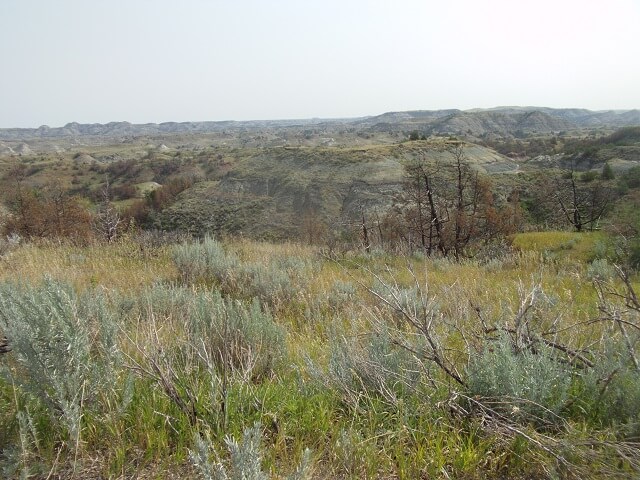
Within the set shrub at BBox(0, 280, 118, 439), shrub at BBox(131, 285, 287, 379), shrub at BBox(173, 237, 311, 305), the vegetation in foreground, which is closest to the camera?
the vegetation in foreground

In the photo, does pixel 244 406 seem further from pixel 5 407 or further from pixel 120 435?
pixel 5 407

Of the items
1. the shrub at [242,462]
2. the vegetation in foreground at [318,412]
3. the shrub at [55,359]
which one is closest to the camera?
the shrub at [242,462]

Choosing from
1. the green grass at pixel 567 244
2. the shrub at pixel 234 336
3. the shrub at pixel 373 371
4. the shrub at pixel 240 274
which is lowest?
the green grass at pixel 567 244

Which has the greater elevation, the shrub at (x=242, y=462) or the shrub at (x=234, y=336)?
the shrub at (x=242, y=462)

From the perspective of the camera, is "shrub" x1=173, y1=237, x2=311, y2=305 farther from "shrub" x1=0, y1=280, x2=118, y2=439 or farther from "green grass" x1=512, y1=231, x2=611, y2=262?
"green grass" x1=512, y1=231, x2=611, y2=262

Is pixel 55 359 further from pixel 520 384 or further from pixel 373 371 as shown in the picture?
pixel 520 384

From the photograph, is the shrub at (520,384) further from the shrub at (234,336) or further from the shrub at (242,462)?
the shrub at (234,336)

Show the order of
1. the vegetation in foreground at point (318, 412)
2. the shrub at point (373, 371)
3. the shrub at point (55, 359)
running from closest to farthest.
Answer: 1. the vegetation in foreground at point (318, 412)
2. the shrub at point (55, 359)
3. the shrub at point (373, 371)

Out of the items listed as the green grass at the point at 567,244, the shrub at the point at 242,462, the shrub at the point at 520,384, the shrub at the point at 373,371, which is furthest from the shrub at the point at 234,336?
the green grass at the point at 567,244

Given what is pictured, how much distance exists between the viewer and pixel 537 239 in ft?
51.9

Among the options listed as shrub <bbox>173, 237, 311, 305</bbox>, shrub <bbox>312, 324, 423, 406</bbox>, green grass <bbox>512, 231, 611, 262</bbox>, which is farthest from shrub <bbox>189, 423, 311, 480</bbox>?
green grass <bbox>512, 231, 611, 262</bbox>

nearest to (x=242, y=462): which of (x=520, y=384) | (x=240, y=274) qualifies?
(x=520, y=384)

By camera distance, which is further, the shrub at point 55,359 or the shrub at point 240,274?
the shrub at point 240,274

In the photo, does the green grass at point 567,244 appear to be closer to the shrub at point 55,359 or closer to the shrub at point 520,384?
the shrub at point 520,384
